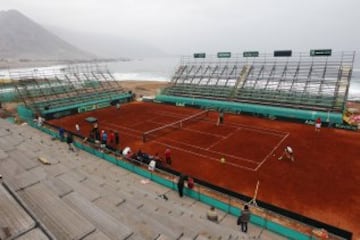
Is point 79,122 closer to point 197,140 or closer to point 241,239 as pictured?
point 197,140

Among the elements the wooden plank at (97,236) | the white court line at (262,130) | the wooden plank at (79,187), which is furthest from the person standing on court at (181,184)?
the white court line at (262,130)

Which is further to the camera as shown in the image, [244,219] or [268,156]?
[268,156]

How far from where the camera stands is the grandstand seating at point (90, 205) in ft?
24.9

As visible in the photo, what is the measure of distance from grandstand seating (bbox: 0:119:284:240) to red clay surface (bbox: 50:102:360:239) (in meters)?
4.15

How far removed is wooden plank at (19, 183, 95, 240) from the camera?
24.7 ft

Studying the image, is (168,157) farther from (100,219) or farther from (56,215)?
(56,215)

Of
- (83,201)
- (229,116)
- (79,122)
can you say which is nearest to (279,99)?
(229,116)

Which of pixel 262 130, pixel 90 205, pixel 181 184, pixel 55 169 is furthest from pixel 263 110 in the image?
pixel 90 205

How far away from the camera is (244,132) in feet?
87.9

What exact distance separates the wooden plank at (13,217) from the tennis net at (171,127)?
15829 mm

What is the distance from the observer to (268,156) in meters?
20.2

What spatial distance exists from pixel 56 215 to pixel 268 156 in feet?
55.2

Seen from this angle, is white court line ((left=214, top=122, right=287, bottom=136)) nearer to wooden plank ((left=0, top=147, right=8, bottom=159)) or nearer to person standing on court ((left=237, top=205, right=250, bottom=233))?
Answer: person standing on court ((left=237, top=205, right=250, bottom=233))

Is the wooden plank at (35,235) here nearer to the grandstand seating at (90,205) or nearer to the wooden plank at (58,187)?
the grandstand seating at (90,205)
